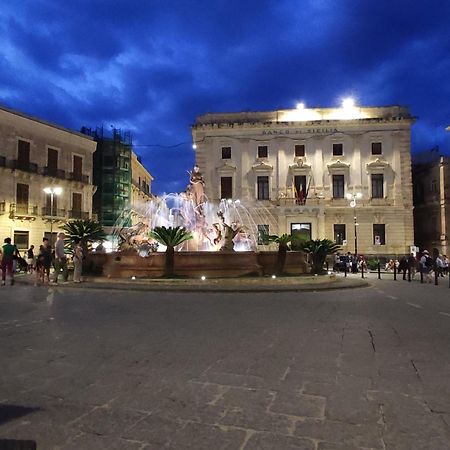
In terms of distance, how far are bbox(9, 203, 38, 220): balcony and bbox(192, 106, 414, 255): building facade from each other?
48.6 ft

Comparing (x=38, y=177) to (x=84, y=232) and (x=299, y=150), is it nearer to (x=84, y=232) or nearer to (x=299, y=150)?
A: (x=84, y=232)

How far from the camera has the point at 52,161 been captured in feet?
131

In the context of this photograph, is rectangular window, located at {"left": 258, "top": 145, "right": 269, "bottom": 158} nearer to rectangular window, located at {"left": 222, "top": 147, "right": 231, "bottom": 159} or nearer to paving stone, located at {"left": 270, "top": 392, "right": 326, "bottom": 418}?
rectangular window, located at {"left": 222, "top": 147, "right": 231, "bottom": 159}

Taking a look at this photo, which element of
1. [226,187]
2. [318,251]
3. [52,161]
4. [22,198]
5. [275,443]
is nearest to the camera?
[275,443]

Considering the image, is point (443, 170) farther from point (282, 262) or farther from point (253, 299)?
point (253, 299)

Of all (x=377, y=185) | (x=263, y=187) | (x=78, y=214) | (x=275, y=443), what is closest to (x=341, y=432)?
(x=275, y=443)

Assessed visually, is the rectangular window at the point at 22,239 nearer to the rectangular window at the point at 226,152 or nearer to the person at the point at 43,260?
the rectangular window at the point at 226,152

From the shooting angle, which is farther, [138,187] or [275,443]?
[138,187]

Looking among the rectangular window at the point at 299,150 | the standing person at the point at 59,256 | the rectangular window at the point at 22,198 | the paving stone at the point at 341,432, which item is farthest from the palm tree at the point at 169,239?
the rectangular window at the point at 299,150

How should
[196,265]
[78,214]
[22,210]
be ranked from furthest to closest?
[78,214] → [22,210] → [196,265]

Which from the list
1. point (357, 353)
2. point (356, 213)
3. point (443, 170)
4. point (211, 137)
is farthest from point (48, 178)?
point (357, 353)

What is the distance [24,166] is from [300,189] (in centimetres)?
2300

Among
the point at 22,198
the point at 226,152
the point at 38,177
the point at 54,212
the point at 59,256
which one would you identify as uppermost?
the point at 226,152

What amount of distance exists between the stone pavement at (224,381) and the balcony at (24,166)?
102 ft
